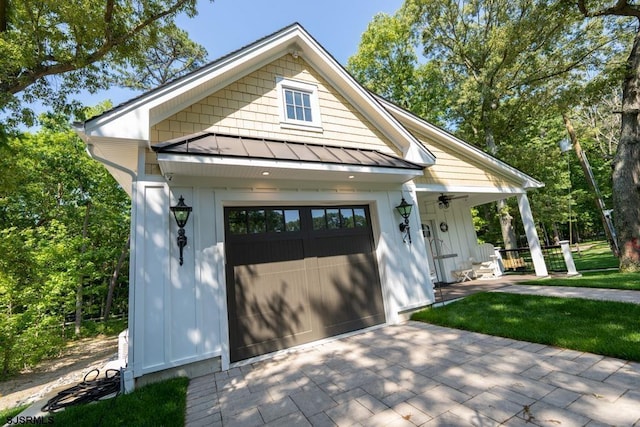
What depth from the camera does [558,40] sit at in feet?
33.2

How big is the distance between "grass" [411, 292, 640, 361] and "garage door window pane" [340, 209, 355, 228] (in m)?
2.43

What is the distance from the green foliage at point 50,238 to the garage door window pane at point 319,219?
→ 7286 millimetres

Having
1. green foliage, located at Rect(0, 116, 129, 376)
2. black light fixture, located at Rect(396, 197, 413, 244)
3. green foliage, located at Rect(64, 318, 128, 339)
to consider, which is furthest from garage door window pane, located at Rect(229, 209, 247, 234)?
green foliage, located at Rect(64, 318, 128, 339)

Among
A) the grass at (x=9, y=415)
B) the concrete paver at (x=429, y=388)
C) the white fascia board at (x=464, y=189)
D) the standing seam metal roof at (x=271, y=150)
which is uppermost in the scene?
the standing seam metal roof at (x=271, y=150)

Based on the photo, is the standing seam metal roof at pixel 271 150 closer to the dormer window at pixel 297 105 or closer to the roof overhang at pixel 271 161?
the roof overhang at pixel 271 161

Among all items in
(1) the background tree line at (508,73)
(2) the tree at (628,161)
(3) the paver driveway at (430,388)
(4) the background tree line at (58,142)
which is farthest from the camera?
(1) the background tree line at (508,73)

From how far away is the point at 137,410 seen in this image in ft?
9.63

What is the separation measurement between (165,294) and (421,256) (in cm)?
516

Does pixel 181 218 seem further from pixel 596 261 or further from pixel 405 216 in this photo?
pixel 596 261

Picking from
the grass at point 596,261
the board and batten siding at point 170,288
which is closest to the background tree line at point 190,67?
the grass at point 596,261

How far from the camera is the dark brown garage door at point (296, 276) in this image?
14.8ft

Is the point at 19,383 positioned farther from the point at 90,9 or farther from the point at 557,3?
the point at 557,3

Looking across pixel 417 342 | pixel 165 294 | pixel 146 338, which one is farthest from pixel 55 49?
pixel 417 342

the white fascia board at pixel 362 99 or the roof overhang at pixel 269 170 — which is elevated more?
the white fascia board at pixel 362 99
